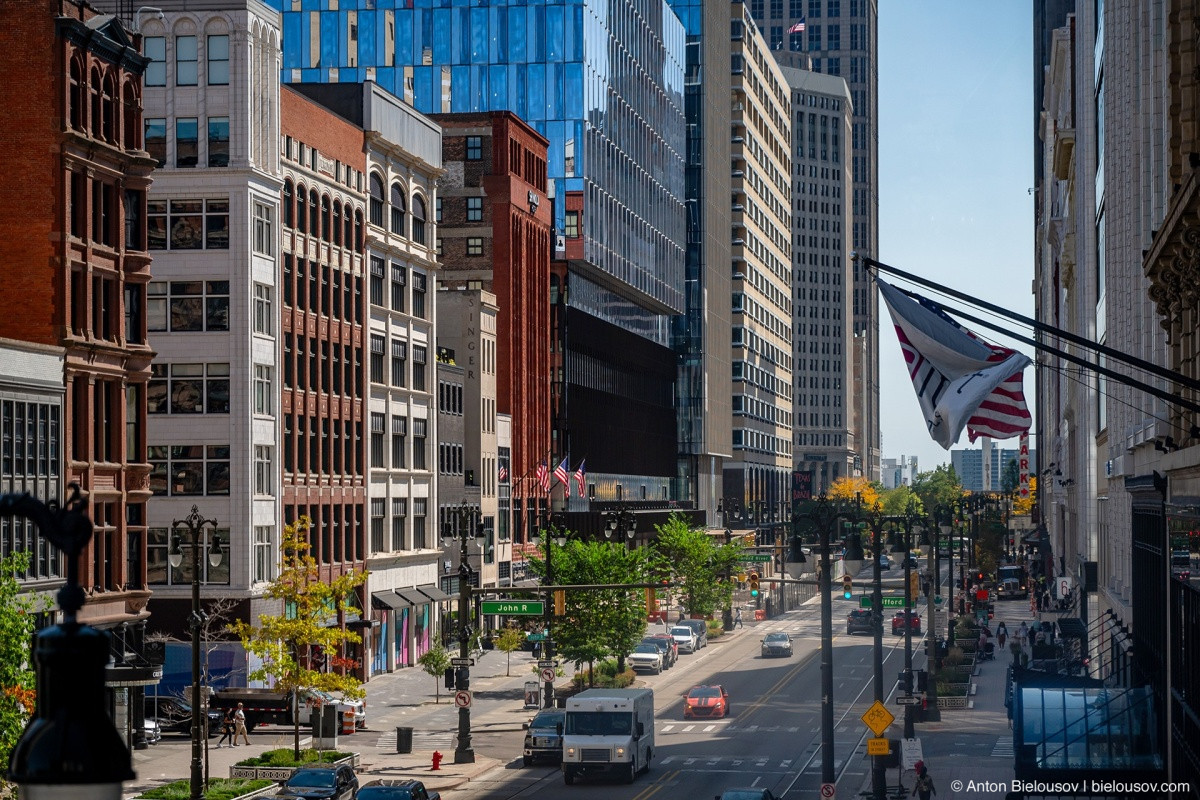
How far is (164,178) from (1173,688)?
52.4 meters

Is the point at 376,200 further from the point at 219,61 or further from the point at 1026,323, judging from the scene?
the point at 1026,323

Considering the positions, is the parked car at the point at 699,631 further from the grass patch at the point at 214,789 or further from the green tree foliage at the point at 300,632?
the grass patch at the point at 214,789

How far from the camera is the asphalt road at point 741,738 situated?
5634 centimetres

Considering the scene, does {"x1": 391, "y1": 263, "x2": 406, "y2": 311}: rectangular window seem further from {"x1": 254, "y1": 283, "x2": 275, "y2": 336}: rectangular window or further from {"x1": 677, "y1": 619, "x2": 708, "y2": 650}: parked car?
{"x1": 677, "y1": 619, "x2": 708, "y2": 650}: parked car

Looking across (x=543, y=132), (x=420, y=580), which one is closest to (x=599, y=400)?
(x=543, y=132)

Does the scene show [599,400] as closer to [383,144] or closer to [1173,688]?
[383,144]

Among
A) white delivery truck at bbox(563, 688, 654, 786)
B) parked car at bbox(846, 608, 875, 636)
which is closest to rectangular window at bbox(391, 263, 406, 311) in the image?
parked car at bbox(846, 608, 875, 636)

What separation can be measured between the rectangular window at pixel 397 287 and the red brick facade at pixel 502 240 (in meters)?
25.0

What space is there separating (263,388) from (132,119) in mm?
18688

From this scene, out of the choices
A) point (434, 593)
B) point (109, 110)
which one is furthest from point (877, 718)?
point (434, 593)

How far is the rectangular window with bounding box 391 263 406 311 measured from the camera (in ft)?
327

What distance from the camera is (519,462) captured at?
131 m

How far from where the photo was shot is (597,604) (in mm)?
87062

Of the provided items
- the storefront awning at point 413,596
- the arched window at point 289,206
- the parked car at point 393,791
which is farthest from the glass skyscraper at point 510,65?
the parked car at point 393,791
